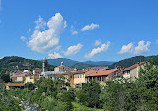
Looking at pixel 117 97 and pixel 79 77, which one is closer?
pixel 117 97

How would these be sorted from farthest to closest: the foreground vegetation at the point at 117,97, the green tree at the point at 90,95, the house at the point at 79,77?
the house at the point at 79,77, the green tree at the point at 90,95, the foreground vegetation at the point at 117,97

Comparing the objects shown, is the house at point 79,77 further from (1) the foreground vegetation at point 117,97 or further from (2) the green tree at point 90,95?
(2) the green tree at point 90,95

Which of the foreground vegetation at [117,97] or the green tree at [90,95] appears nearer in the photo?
the foreground vegetation at [117,97]

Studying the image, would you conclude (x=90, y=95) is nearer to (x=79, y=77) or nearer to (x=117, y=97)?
(x=117, y=97)

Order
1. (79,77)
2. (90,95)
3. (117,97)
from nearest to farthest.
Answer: (117,97) → (90,95) → (79,77)

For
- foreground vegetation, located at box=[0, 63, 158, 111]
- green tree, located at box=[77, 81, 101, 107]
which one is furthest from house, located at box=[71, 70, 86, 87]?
green tree, located at box=[77, 81, 101, 107]


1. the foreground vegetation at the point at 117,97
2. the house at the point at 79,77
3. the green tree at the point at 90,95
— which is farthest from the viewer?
the house at the point at 79,77

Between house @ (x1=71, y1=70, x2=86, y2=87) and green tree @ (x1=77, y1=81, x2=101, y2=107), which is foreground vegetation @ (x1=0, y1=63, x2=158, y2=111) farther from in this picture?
house @ (x1=71, y1=70, x2=86, y2=87)

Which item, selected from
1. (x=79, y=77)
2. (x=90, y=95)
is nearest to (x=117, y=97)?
(x=90, y=95)

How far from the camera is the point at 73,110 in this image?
33656 mm

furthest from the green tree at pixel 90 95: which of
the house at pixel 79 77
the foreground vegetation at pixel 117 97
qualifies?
the house at pixel 79 77

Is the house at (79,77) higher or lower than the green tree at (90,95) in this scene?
higher

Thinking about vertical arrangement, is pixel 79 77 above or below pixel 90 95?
above

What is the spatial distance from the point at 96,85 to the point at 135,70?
13061 mm
